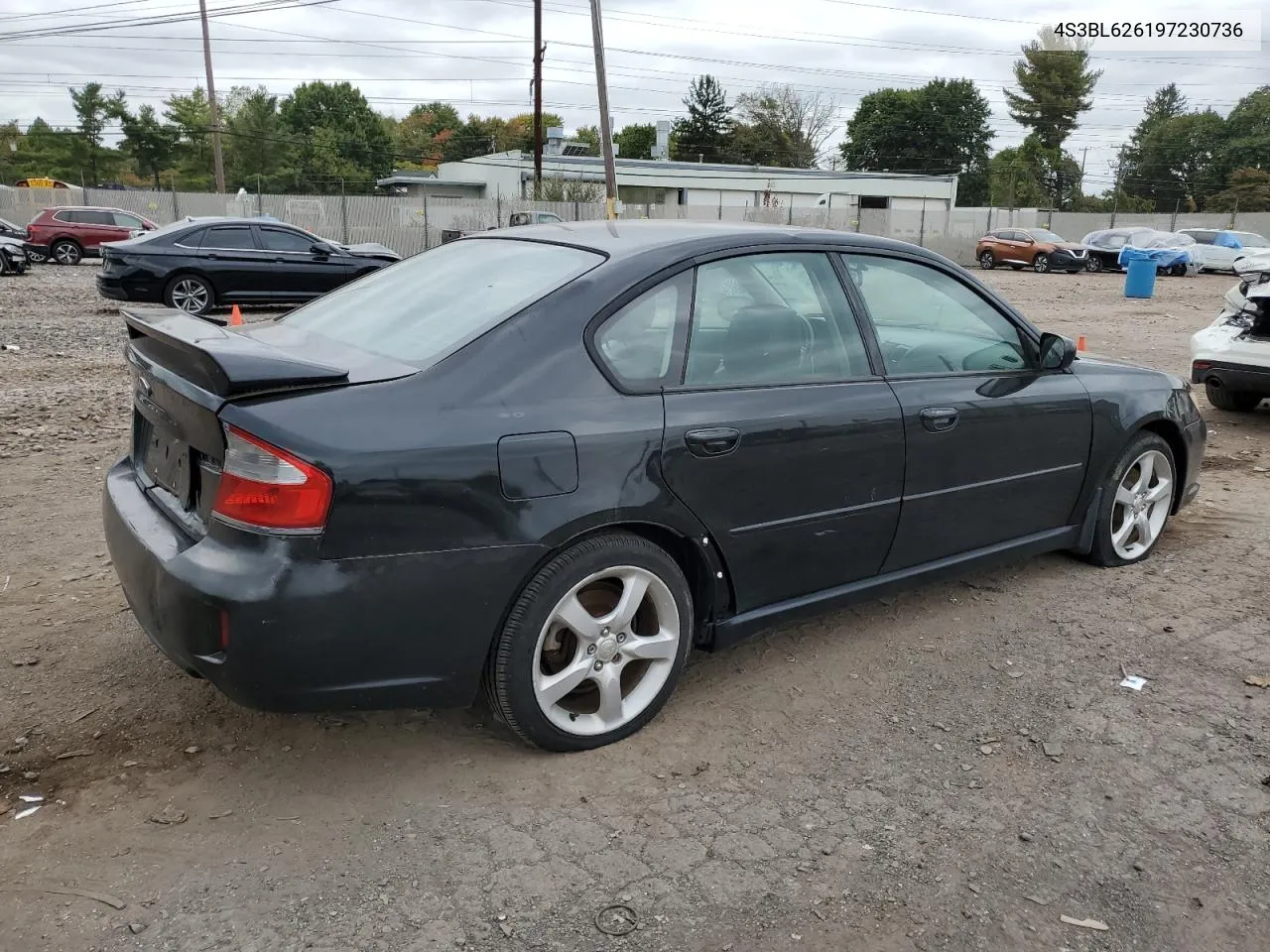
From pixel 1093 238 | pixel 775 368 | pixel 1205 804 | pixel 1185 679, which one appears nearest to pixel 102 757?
pixel 775 368

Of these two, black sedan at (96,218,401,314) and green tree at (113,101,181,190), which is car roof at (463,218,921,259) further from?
green tree at (113,101,181,190)

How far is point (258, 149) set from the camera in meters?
77.4

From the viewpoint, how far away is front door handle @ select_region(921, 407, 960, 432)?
3.66m

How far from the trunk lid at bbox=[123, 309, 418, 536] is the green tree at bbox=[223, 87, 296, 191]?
79.0 metres

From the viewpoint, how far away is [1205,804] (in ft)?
9.48

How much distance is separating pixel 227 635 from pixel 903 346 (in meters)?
2.54

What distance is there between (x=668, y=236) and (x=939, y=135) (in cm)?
9047

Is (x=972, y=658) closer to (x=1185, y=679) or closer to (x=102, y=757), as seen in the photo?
(x=1185, y=679)

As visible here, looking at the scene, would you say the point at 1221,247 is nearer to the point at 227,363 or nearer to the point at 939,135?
the point at 227,363

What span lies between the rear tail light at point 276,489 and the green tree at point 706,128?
89.8 m

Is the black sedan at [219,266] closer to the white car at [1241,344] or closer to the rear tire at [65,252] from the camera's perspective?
the white car at [1241,344]

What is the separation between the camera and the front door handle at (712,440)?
10.1 ft

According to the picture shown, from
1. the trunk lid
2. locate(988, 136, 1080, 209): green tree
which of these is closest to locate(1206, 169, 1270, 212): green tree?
locate(988, 136, 1080, 209): green tree

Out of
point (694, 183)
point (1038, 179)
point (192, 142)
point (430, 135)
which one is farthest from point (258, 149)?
point (1038, 179)
